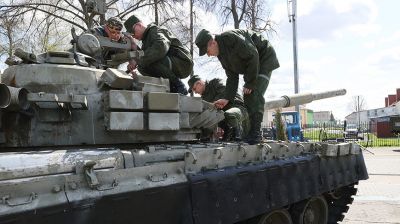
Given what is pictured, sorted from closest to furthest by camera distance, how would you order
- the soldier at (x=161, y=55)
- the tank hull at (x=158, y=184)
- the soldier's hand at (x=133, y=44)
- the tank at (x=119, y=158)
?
the tank hull at (x=158, y=184) < the tank at (x=119, y=158) < the soldier at (x=161, y=55) < the soldier's hand at (x=133, y=44)

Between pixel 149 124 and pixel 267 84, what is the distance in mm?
2317

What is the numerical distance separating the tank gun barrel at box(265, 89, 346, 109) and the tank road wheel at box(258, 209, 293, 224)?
2.45m

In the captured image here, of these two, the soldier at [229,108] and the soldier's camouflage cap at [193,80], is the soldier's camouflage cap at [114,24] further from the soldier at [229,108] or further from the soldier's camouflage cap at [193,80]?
the soldier's camouflage cap at [193,80]

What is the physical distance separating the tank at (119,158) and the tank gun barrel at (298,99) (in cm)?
227

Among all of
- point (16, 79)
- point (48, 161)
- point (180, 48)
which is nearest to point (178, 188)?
point (48, 161)

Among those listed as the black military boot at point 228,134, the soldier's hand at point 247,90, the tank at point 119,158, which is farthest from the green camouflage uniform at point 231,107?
the tank at point 119,158

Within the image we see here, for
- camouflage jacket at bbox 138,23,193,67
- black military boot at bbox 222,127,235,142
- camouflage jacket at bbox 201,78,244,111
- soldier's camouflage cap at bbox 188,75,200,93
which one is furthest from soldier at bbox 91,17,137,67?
camouflage jacket at bbox 201,78,244,111

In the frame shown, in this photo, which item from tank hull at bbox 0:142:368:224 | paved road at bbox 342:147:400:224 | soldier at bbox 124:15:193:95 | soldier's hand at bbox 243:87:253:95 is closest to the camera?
tank hull at bbox 0:142:368:224

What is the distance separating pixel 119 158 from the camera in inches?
151

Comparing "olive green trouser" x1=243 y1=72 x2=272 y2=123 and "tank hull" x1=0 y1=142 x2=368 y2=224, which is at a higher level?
"olive green trouser" x1=243 y1=72 x2=272 y2=123

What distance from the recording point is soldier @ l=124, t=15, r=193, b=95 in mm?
5992

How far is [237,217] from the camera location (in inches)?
191

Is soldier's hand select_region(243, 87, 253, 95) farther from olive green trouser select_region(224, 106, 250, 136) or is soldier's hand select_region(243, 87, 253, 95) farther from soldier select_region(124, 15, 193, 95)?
soldier select_region(124, 15, 193, 95)

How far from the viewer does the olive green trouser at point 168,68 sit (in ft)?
20.6
